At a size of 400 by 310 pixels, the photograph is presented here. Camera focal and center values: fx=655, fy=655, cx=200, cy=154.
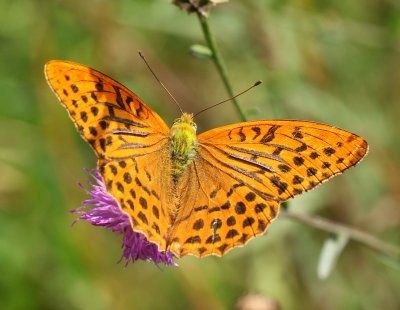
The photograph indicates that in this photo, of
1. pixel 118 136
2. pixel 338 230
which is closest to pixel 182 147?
pixel 118 136

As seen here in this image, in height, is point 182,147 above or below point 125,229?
above

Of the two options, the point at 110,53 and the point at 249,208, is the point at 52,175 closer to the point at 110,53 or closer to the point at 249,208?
the point at 110,53

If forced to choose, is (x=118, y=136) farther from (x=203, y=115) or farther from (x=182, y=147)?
(x=203, y=115)

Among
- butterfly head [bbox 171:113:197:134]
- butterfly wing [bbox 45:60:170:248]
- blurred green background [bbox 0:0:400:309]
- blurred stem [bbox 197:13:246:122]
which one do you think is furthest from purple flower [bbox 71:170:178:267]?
blurred green background [bbox 0:0:400:309]

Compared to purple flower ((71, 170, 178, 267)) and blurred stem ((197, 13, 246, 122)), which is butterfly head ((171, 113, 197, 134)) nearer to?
blurred stem ((197, 13, 246, 122))

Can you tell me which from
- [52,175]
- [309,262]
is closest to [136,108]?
[52,175]

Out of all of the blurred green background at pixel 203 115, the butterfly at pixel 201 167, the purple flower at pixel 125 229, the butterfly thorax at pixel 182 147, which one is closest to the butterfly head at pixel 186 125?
the butterfly thorax at pixel 182 147

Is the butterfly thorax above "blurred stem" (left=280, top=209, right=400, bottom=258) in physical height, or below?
above

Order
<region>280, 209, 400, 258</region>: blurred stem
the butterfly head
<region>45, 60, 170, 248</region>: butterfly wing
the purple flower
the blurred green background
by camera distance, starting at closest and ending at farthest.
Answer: <region>45, 60, 170, 248</region>: butterfly wing < the purple flower < the butterfly head < <region>280, 209, 400, 258</region>: blurred stem < the blurred green background
